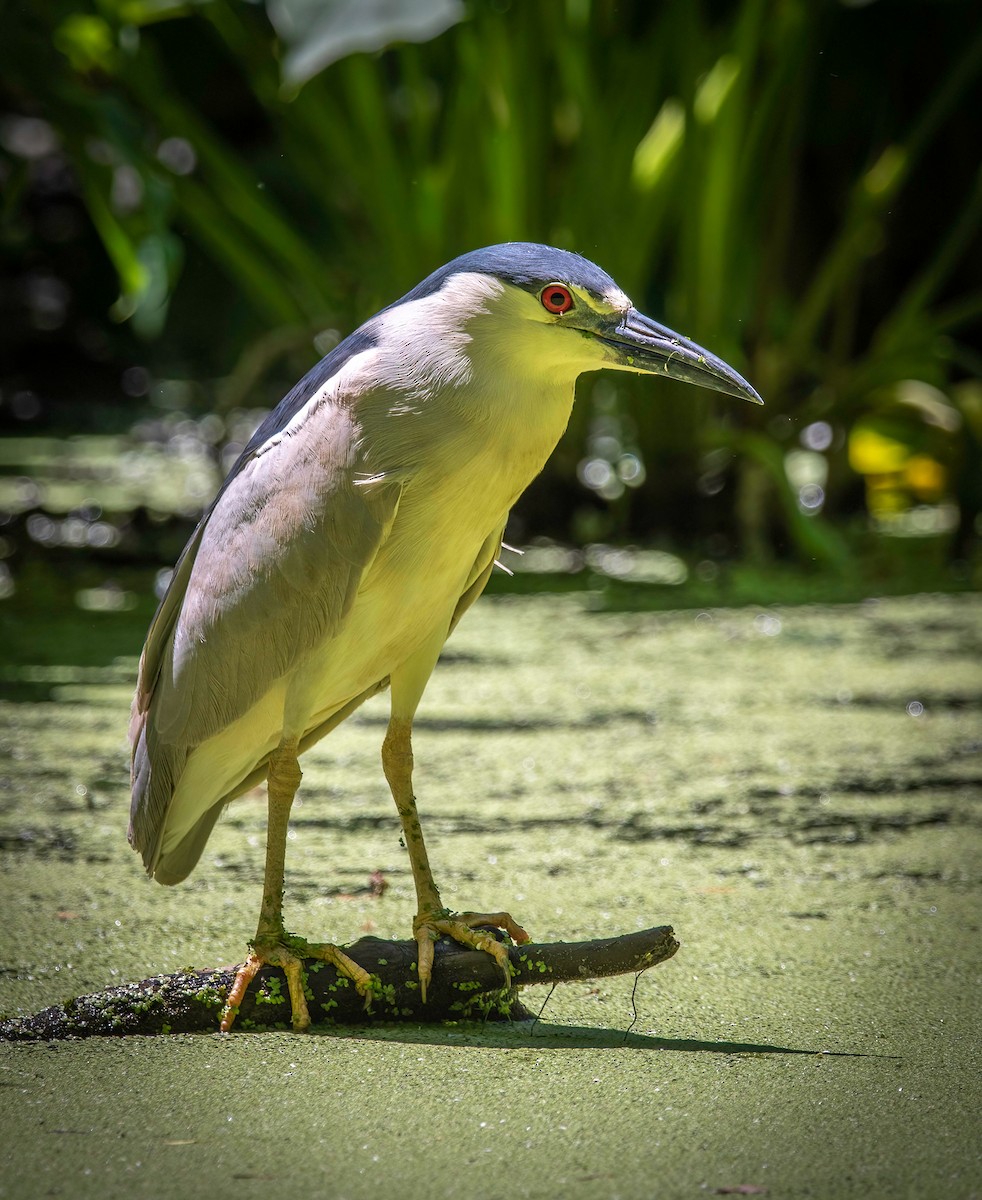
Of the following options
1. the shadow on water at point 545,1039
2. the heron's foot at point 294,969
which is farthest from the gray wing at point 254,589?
the shadow on water at point 545,1039

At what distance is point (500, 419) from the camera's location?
63.3 inches

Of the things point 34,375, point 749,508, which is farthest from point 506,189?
point 34,375

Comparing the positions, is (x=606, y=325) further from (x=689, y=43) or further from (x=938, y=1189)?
(x=689, y=43)

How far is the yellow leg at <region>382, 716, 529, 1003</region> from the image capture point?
1.66 metres

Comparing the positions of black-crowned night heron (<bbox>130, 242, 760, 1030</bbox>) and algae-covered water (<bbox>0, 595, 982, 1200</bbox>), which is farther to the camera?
black-crowned night heron (<bbox>130, 242, 760, 1030</bbox>)

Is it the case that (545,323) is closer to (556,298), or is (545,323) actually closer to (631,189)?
(556,298)

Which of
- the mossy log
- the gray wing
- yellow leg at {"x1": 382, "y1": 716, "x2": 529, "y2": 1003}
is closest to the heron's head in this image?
the gray wing

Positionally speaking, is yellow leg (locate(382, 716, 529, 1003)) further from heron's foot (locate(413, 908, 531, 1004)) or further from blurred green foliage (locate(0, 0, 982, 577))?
blurred green foliage (locate(0, 0, 982, 577))

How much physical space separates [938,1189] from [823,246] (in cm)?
562

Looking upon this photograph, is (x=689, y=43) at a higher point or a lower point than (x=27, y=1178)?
higher

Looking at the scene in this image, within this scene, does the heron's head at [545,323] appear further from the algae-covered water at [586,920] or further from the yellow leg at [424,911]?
the algae-covered water at [586,920]

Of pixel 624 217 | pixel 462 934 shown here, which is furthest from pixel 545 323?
pixel 624 217

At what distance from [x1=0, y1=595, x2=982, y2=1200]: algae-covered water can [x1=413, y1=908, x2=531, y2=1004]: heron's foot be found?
0.07 metres

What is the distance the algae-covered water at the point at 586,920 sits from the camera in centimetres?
132
